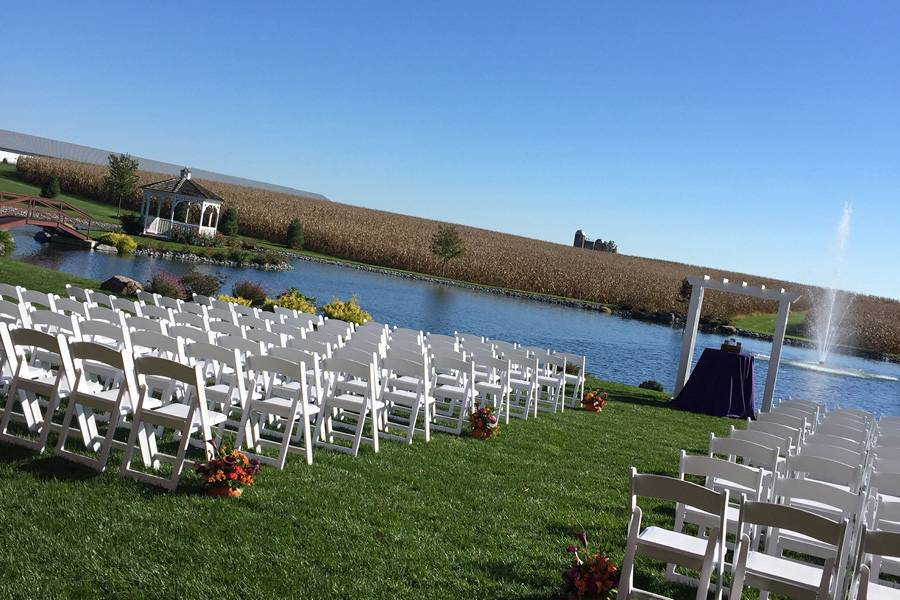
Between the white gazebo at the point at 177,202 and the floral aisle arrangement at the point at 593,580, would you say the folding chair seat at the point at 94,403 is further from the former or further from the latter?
the white gazebo at the point at 177,202

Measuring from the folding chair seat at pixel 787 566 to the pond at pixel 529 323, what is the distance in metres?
17.1

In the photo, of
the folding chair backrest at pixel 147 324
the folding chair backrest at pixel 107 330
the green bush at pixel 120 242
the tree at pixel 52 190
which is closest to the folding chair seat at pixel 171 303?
the folding chair backrest at pixel 147 324

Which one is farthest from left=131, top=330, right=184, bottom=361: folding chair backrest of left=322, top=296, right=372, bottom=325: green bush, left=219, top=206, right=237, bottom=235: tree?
left=219, top=206, right=237, bottom=235: tree

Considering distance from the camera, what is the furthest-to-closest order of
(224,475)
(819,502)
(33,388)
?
(33,388) → (224,475) → (819,502)

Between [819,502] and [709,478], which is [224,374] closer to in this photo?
[709,478]

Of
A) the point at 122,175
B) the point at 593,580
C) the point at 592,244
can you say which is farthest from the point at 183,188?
the point at 592,244

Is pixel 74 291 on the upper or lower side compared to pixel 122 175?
lower

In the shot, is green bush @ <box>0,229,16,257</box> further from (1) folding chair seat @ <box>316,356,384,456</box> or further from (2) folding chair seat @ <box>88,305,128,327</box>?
(1) folding chair seat @ <box>316,356,384,456</box>

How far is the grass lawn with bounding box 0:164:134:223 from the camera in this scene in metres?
50.3

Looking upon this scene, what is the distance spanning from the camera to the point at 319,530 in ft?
16.8

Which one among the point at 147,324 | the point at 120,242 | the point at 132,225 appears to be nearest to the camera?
the point at 147,324

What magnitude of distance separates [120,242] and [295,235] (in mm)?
18449

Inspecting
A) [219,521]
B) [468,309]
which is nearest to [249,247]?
[468,309]

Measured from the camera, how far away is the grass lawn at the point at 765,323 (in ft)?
171
